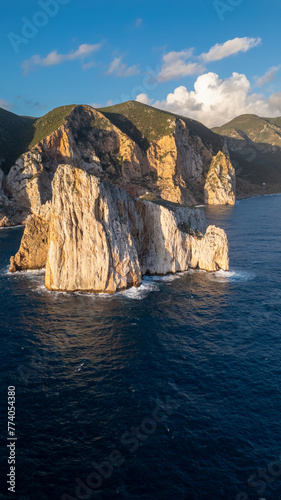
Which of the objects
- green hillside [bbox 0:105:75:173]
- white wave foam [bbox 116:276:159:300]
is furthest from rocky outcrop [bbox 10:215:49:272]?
green hillside [bbox 0:105:75:173]

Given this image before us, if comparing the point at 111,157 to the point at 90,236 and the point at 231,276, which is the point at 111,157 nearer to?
the point at 90,236

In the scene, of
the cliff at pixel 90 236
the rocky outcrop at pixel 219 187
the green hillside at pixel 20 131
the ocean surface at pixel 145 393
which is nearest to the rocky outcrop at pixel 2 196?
the green hillside at pixel 20 131

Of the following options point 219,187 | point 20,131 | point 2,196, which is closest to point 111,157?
point 20,131

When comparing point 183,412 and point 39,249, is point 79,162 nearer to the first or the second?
point 39,249

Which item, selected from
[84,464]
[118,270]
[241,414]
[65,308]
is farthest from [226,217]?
[84,464]

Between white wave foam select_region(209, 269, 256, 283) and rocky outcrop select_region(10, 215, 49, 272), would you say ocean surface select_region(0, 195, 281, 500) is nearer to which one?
white wave foam select_region(209, 269, 256, 283)
